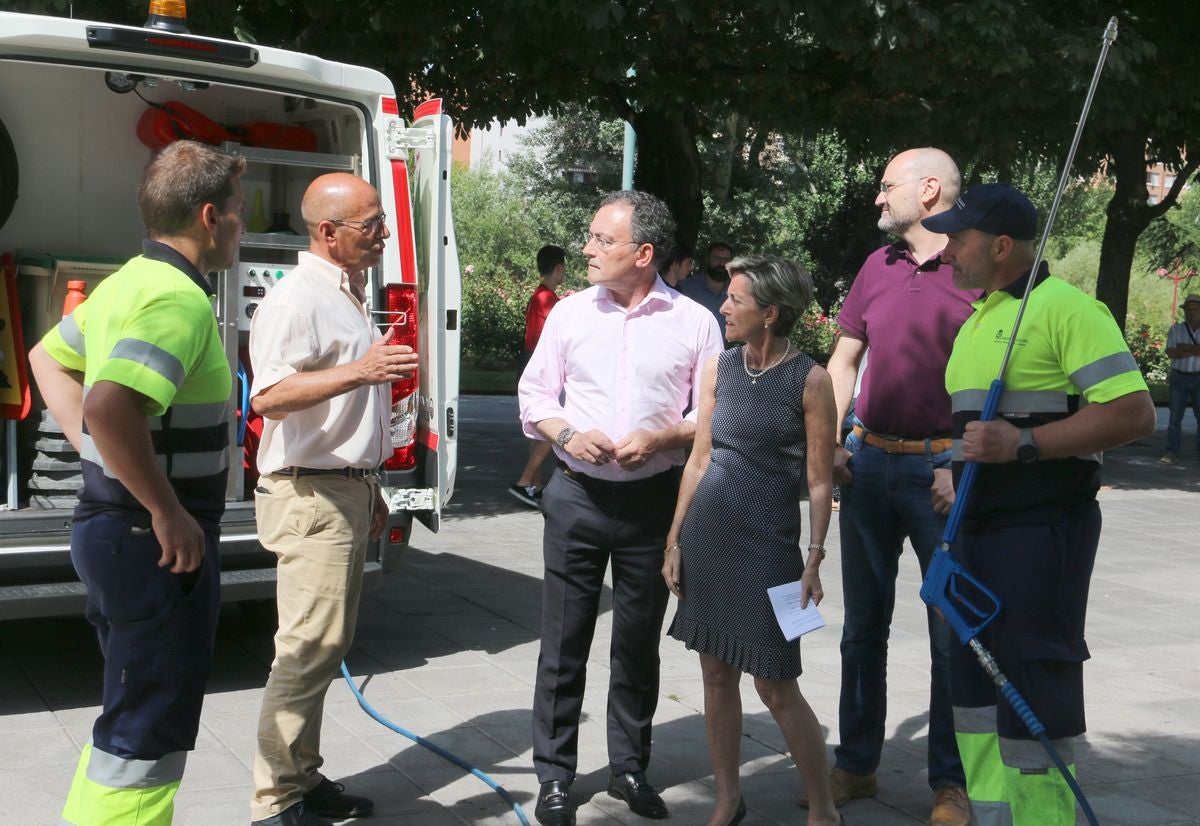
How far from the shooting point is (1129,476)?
14828mm

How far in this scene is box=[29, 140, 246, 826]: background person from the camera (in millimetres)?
3094

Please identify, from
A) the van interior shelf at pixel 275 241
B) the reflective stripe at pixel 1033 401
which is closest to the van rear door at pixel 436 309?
the van interior shelf at pixel 275 241

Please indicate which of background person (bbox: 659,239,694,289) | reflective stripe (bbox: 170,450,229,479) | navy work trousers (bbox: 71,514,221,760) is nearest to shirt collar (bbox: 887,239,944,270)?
reflective stripe (bbox: 170,450,229,479)

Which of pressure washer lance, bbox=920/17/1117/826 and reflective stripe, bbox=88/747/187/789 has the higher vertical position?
pressure washer lance, bbox=920/17/1117/826

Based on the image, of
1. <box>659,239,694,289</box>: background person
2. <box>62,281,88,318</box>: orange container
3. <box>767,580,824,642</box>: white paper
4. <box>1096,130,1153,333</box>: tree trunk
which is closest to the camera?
<box>767,580,824,642</box>: white paper

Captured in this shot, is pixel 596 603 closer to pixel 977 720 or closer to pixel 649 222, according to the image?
pixel 649 222

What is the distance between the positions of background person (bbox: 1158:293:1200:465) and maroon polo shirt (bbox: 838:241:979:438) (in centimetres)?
1313

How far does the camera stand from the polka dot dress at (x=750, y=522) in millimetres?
4074

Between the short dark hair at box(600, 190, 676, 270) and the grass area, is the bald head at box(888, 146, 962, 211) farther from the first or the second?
the grass area

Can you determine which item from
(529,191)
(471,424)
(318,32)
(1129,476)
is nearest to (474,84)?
(318,32)

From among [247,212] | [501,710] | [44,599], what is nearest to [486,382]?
[247,212]

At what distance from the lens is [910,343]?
4.44 m

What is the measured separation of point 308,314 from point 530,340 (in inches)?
287

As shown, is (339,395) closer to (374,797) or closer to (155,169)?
(155,169)
